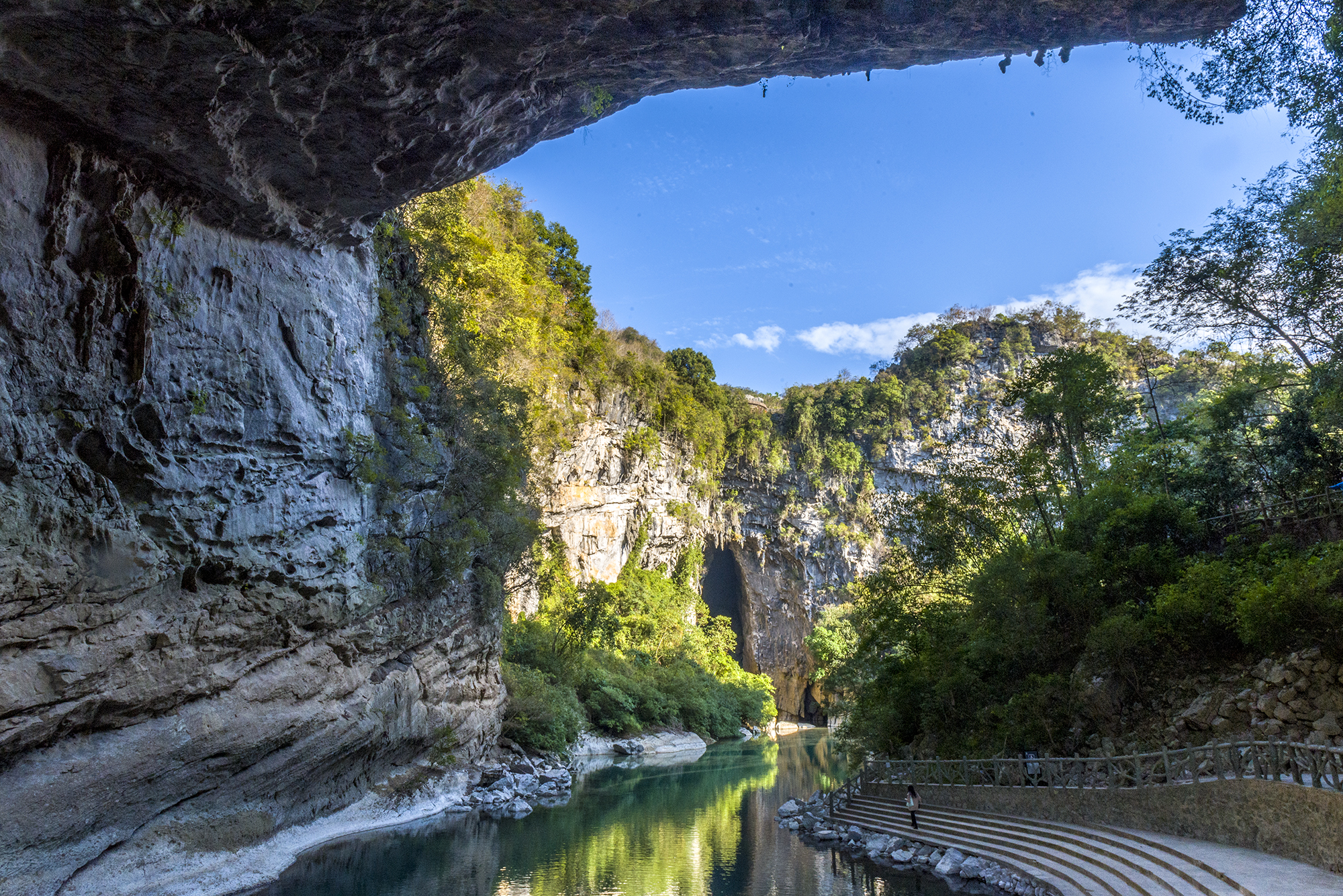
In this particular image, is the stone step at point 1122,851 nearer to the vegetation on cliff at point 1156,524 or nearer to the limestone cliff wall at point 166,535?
the vegetation on cliff at point 1156,524

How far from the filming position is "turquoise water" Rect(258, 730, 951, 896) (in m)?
11.6

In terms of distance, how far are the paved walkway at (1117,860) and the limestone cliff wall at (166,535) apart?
476 inches

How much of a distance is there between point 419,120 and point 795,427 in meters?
47.1

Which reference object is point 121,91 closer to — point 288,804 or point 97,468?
point 97,468

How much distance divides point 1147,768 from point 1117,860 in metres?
1.85

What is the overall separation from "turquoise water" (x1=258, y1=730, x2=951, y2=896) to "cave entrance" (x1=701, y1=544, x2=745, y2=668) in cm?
3415

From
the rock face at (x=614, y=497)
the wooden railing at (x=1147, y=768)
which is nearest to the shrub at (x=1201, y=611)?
the wooden railing at (x=1147, y=768)

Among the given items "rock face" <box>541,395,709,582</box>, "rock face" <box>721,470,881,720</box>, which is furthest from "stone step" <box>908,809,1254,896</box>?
"rock face" <box>721,470,881,720</box>

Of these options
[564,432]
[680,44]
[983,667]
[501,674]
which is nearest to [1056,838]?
[983,667]

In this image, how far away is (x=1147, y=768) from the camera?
10.4 metres

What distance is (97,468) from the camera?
10203 mm

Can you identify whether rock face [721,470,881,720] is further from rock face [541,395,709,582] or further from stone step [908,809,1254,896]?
stone step [908,809,1254,896]

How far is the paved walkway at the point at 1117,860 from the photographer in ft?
22.4

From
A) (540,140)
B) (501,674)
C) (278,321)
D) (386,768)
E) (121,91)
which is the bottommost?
(386,768)
